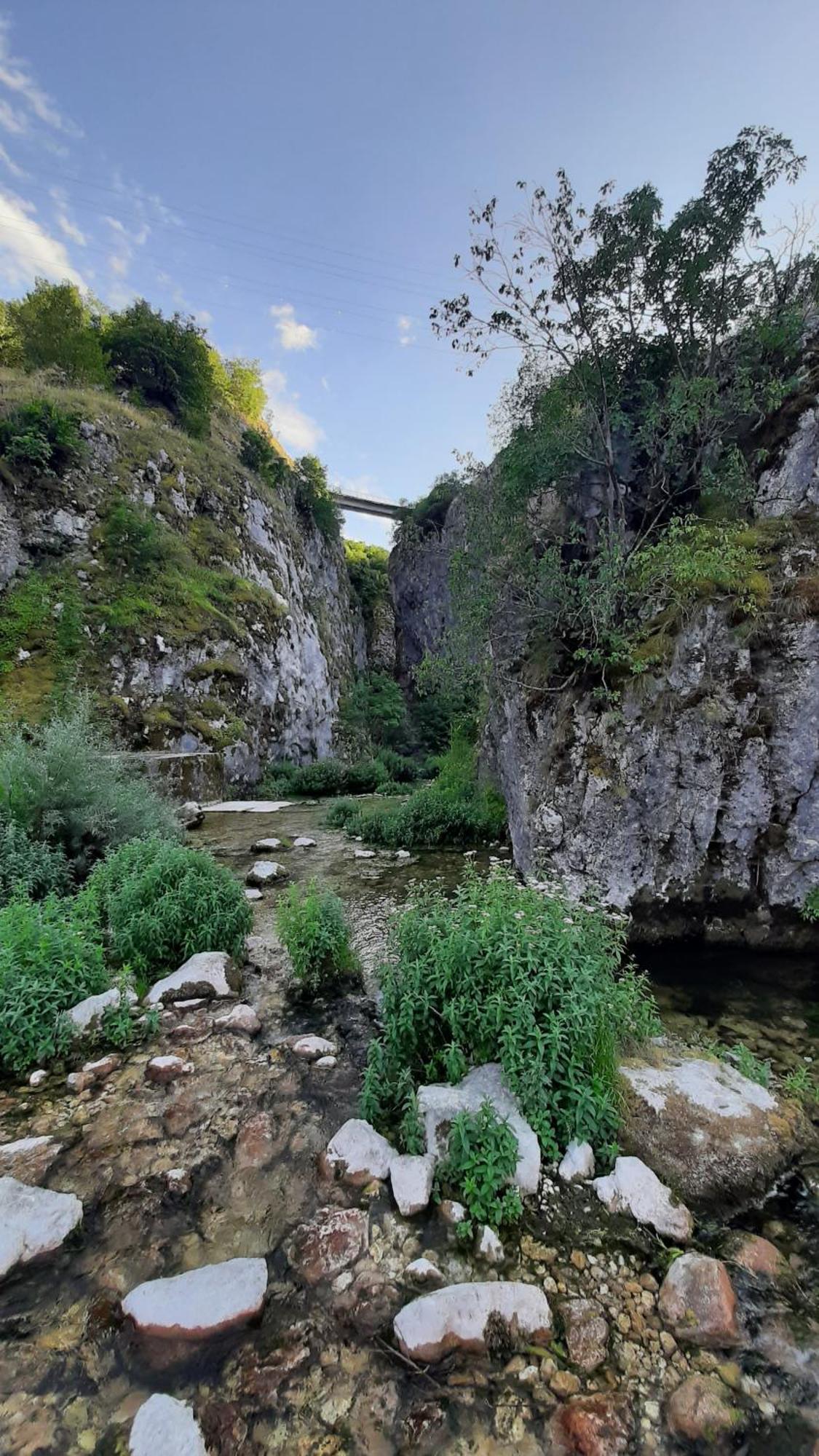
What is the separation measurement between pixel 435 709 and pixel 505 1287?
1081 inches

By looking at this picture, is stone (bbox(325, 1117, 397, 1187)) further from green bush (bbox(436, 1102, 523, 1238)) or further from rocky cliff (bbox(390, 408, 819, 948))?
rocky cliff (bbox(390, 408, 819, 948))

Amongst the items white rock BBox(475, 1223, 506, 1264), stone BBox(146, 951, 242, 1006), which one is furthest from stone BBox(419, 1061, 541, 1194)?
stone BBox(146, 951, 242, 1006)

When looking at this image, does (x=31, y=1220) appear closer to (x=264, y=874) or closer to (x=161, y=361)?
(x=264, y=874)

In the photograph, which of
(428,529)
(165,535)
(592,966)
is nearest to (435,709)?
(428,529)

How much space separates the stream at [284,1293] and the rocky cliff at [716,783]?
3.39 metres

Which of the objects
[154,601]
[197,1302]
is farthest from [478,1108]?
[154,601]

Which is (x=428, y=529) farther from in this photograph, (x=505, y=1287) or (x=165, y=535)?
(x=505, y=1287)

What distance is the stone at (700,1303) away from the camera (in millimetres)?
2221

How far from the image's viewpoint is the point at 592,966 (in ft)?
11.4

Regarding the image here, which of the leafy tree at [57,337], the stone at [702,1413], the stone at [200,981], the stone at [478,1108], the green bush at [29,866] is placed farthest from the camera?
the leafy tree at [57,337]

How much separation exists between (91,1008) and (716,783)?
6.79 meters

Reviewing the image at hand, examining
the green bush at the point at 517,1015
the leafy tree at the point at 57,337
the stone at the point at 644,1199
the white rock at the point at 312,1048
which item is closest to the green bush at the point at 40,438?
the leafy tree at the point at 57,337

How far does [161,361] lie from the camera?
25781 mm

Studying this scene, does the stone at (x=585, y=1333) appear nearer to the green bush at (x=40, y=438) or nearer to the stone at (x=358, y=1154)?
the stone at (x=358, y=1154)
